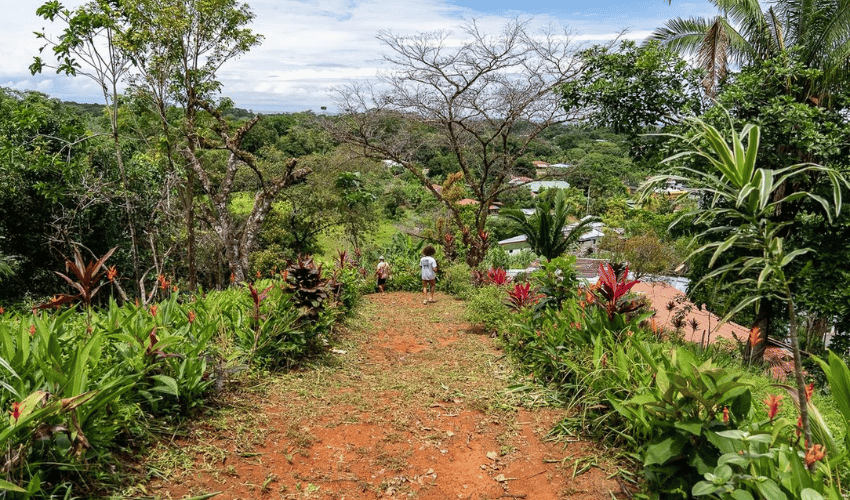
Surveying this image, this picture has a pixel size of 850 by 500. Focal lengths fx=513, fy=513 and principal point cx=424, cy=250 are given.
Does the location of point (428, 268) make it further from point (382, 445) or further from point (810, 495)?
point (810, 495)

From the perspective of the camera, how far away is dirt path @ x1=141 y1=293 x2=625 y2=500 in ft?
9.55

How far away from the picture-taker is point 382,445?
3.46 m

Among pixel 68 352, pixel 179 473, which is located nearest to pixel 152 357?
pixel 68 352

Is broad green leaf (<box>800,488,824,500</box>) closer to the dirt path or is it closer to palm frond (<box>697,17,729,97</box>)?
the dirt path

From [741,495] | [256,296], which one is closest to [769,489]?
[741,495]

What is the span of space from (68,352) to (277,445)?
1378 mm

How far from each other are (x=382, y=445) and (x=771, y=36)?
9.54m

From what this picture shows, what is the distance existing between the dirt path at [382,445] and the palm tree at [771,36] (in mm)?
6576

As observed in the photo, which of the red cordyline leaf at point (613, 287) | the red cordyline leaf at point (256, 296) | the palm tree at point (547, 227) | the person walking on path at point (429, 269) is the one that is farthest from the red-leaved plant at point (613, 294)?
the palm tree at point (547, 227)

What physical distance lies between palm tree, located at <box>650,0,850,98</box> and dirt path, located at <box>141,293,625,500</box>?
21.6 ft

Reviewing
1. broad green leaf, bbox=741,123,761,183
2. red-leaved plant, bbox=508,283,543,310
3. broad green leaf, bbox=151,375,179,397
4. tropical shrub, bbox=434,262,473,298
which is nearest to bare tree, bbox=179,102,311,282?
tropical shrub, bbox=434,262,473,298

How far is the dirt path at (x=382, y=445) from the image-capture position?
2.91m

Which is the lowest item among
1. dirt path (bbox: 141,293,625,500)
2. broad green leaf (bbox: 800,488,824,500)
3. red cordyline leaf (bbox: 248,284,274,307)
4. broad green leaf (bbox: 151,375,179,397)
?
dirt path (bbox: 141,293,625,500)

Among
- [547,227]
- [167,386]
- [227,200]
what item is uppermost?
[227,200]
